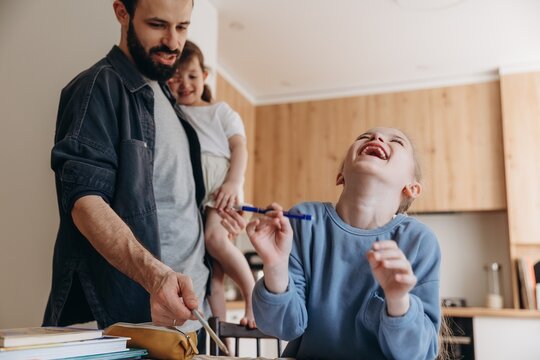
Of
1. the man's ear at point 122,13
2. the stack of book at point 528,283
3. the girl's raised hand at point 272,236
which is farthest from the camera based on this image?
the stack of book at point 528,283

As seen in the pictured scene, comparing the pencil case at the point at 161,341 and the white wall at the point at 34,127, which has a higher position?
the white wall at the point at 34,127

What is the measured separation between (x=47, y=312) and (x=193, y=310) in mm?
646

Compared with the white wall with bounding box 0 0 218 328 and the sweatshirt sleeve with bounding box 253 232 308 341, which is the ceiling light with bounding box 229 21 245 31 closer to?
the white wall with bounding box 0 0 218 328

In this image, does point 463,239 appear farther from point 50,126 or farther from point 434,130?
point 50,126

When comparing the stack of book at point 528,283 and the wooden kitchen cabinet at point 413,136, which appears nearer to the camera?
the stack of book at point 528,283

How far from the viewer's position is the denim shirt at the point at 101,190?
1.13 m

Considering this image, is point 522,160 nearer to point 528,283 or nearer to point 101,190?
point 528,283

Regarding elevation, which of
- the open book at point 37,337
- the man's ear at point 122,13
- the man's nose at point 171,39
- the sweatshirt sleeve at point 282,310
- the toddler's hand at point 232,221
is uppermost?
the man's ear at point 122,13

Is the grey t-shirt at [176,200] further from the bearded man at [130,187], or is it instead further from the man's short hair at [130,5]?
the man's short hair at [130,5]

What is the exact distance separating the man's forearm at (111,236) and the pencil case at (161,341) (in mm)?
184

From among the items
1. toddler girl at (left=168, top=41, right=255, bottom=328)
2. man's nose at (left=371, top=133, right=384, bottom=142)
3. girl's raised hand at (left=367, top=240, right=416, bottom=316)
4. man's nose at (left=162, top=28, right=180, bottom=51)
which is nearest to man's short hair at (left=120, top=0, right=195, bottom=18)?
man's nose at (left=162, top=28, right=180, bottom=51)

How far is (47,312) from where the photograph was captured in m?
1.29

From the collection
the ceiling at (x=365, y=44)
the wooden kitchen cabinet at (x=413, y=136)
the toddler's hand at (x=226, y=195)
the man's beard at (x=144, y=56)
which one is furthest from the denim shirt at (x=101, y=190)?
the wooden kitchen cabinet at (x=413, y=136)

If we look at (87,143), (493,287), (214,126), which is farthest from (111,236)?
(493,287)
